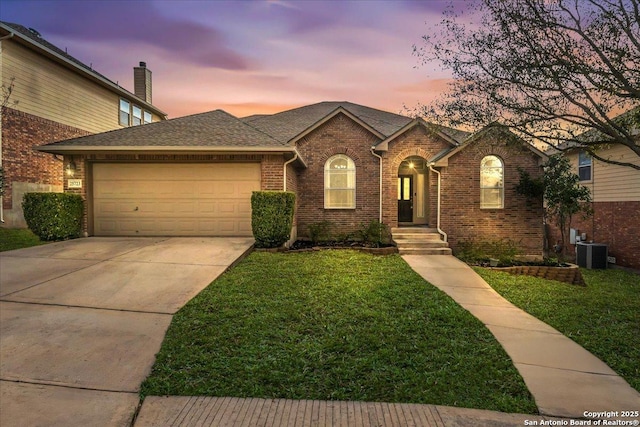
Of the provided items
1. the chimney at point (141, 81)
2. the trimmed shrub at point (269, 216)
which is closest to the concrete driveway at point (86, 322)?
the trimmed shrub at point (269, 216)

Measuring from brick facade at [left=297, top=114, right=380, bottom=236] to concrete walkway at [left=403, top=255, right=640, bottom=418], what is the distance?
640 cm

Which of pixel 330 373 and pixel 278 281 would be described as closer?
pixel 330 373

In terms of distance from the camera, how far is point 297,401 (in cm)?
298

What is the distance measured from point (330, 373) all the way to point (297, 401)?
525 millimetres

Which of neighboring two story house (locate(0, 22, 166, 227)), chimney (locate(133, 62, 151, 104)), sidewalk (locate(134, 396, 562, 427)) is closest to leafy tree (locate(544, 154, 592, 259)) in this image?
sidewalk (locate(134, 396, 562, 427))

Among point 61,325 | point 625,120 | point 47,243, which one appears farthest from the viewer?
point 47,243

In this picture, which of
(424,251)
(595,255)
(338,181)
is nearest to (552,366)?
(424,251)

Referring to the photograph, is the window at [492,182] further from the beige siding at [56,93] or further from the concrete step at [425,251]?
the beige siding at [56,93]

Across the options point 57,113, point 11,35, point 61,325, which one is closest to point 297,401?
point 61,325

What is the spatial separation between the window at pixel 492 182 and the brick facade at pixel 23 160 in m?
15.1

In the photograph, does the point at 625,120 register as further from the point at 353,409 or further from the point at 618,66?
the point at 353,409

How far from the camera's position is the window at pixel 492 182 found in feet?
39.9

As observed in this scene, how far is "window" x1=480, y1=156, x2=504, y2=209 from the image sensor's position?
12.2 meters

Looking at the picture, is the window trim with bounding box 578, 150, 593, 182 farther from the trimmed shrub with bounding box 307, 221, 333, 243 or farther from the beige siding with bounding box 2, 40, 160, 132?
the beige siding with bounding box 2, 40, 160, 132
